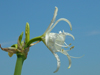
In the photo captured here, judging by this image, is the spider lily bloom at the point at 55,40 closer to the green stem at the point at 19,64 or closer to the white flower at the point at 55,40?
the white flower at the point at 55,40

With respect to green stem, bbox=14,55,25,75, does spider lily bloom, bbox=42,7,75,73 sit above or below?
above

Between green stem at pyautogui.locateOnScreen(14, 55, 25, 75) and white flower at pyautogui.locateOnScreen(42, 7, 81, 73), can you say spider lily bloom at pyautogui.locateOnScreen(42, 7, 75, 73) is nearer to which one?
white flower at pyautogui.locateOnScreen(42, 7, 81, 73)

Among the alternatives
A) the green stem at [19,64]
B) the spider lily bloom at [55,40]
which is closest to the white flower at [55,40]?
the spider lily bloom at [55,40]

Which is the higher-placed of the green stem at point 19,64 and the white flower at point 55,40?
the white flower at point 55,40

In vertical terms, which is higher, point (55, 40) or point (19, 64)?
point (55, 40)

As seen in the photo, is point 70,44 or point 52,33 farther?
point 70,44

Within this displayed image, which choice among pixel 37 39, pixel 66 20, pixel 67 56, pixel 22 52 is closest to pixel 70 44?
pixel 67 56

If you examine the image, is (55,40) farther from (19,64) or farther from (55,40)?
(19,64)

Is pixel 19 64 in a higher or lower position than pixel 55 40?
lower

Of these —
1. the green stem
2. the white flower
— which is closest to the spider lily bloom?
the white flower

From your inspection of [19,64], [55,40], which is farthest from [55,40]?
[19,64]

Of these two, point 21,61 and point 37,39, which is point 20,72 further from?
point 37,39
